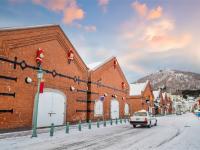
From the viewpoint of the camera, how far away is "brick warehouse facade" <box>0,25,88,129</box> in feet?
48.8

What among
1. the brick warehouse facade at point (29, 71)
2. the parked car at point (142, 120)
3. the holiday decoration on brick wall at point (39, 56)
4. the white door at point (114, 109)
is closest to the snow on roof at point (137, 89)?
the white door at point (114, 109)

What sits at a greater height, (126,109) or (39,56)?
(39,56)

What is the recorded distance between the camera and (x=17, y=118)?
51.2 feet

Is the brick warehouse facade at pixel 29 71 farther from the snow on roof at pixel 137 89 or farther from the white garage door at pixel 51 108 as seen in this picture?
the snow on roof at pixel 137 89

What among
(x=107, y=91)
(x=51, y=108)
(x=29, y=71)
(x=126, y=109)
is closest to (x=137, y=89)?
(x=126, y=109)

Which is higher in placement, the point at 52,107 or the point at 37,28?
the point at 37,28

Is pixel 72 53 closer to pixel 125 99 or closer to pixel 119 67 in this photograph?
pixel 119 67

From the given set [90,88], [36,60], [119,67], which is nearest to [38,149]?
[36,60]

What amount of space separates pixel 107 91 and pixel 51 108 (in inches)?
499

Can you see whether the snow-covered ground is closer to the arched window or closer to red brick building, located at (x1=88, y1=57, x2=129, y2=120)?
red brick building, located at (x1=88, y1=57, x2=129, y2=120)

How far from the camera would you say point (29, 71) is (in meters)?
17.0

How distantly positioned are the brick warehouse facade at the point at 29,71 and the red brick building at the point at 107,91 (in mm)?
3348

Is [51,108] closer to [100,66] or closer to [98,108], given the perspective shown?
[98,108]

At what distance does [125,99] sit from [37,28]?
23.1 m
